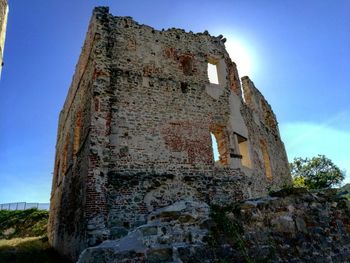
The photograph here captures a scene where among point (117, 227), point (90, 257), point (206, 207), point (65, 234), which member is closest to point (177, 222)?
point (206, 207)

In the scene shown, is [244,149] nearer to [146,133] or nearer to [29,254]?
[146,133]

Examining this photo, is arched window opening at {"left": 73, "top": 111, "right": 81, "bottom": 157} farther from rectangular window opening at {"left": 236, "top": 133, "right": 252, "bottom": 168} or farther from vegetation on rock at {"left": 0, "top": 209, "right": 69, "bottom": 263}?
rectangular window opening at {"left": 236, "top": 133, "right": 252, "bottom": 168}

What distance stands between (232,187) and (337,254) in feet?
17.8

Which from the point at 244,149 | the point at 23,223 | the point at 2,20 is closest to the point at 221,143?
the point at 244,149

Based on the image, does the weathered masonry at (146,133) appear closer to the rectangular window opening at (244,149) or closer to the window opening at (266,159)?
the rectangular window opening at (244,149)

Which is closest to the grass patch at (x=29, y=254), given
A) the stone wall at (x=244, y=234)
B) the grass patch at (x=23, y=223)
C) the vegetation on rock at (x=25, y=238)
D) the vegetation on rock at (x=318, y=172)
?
the vegetation on rock at (x=25, y=238)

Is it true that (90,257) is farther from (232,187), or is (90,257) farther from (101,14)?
(101,14)

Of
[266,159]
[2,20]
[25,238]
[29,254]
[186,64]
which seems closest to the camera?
[2,20]

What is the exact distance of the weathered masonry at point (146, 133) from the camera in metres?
8.55

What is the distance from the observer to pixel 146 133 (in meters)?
9.66

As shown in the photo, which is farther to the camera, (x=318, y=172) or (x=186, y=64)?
(x=318, y=172)

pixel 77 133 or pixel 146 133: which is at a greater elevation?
pixel 77 133

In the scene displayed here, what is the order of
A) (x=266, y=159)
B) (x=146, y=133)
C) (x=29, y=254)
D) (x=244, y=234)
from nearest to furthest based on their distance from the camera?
1. (x=244, y=234)
2. (x=146, y=133)
3. (x=29, y=254)
4. (x=266, y=159)

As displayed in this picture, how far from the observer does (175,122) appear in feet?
33.6
